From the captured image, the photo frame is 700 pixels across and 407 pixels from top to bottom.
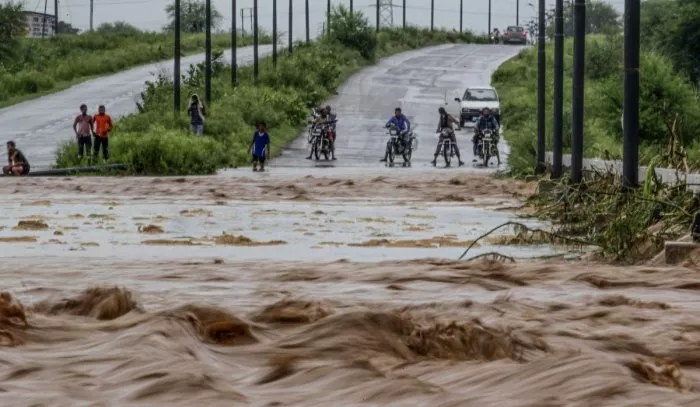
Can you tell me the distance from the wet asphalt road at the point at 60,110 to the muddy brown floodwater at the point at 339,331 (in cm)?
3261

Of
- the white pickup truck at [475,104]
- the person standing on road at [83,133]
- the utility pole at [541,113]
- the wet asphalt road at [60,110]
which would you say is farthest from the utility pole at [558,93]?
the white pickup truck at [475,104]

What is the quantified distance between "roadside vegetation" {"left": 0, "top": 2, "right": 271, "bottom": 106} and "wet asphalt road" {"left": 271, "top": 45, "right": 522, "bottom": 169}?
15067mm

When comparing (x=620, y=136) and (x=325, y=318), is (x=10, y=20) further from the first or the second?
(x=325, y=318)

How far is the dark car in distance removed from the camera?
14850cm

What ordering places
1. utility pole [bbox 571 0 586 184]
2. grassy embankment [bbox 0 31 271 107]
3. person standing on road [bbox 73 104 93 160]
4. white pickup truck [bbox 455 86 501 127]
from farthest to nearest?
grassy embankment [bbox 0 31 271 107] → white pickup truck [bbox 455 86 501 127] → person standing on road [bbox 73 104 93 160] → utility pole [bbox 571 0 586 184]

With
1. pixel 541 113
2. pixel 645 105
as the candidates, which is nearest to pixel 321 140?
pixel 541 113

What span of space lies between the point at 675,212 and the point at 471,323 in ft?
27.8

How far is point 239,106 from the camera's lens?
68438mm

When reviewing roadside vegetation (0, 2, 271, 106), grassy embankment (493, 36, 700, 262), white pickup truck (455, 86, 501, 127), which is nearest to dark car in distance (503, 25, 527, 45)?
roadside vegetation (0, 2, 271, 106)

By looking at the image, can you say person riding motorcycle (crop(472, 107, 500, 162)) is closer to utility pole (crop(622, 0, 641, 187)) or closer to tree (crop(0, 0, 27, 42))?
utility pole (crop(622, 0, 641, 187))

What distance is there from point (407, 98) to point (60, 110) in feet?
61.0

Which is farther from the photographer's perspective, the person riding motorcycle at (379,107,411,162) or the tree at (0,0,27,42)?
the tree at (0,0,27,42)

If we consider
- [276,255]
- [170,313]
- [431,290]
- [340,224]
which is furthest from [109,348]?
[340,224]

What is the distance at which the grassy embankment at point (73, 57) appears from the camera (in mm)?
91625
